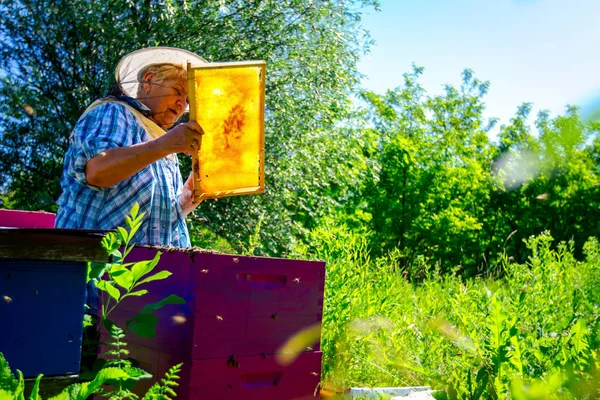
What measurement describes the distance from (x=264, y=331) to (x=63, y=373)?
2.33ft

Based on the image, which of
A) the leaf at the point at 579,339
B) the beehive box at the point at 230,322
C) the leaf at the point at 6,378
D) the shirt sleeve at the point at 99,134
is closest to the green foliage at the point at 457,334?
the leaf at the point at 579,339

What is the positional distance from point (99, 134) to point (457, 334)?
1.99 metres

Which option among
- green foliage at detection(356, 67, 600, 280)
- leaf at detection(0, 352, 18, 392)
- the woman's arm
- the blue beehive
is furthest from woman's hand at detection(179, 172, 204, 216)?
green foliage at detection(356, 67, 600, 280)

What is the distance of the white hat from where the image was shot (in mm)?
2949

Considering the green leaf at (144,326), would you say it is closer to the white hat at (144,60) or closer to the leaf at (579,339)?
the leaf at (579,339)

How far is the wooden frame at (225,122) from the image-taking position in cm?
217

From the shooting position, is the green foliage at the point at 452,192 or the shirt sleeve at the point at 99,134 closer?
the shirt sleeve at the point at 99,134

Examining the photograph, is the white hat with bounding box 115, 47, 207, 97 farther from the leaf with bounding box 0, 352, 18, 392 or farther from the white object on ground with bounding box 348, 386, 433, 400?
the leaf with bounding box 0, 352, 18, 392

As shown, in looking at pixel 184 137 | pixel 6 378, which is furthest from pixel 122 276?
pixel 184 137

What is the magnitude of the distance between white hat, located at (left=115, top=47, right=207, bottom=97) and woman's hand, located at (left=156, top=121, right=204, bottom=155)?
819mm

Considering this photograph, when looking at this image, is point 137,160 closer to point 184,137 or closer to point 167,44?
point 184,137

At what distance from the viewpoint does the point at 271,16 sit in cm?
965

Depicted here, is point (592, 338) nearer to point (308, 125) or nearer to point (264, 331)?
point (264, 331)

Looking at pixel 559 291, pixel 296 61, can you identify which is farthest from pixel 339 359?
pixel 296 61
